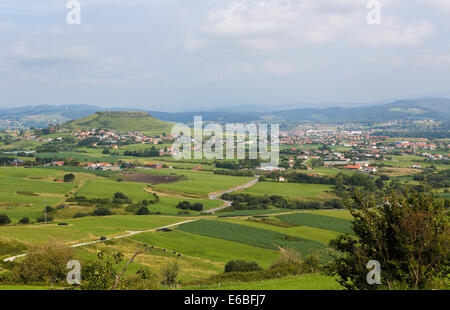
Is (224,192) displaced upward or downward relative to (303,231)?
upward

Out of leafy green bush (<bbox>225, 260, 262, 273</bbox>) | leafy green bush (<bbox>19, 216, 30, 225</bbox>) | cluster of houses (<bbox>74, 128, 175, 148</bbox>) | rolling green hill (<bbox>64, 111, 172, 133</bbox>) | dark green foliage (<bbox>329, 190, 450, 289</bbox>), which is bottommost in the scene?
leafy green bush (<bbox>19, 216, 30, 225</bbox>)

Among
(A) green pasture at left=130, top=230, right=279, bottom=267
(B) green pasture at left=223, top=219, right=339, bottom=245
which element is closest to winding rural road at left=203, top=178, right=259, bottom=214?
(B) green pasture at left=223, top=219, right=339, bottom=245

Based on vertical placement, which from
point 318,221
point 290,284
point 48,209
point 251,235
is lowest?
point 318,221

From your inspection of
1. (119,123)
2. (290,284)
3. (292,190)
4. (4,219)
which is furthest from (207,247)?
(119,123)

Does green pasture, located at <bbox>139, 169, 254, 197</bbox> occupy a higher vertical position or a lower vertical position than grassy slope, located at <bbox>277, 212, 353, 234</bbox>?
higher

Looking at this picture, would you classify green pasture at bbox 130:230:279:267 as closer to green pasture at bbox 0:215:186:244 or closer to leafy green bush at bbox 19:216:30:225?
green pasture at bbox 0:215:186:244

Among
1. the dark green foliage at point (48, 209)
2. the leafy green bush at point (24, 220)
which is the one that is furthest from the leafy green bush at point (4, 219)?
the dark green foliage at point (48, 209)

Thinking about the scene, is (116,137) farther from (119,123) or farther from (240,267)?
(240,267)

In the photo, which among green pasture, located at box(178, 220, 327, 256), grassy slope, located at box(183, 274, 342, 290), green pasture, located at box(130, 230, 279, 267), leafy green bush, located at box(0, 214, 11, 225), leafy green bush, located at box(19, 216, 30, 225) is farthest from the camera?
leafy green bush, located at box(19, 216, 30, 225)
